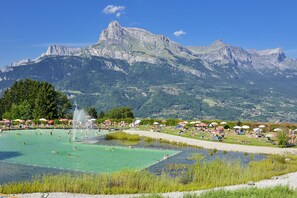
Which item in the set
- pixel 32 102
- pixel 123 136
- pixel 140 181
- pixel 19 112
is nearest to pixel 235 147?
pixel 123 136

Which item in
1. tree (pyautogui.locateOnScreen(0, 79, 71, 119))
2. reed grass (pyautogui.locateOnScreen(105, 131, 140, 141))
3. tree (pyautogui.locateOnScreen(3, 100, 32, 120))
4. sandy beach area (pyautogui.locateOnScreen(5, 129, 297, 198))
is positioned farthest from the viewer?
tree (pyautogui.locateOnScreen(0, 79, 71, 119))

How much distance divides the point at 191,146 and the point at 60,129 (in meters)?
34.6

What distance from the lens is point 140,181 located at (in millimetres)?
20219

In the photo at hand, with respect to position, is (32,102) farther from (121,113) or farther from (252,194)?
(252,194)

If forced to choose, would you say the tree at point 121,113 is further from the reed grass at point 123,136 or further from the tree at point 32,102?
the reed grass at point 123,136

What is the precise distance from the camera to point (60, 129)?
6988 centimetres

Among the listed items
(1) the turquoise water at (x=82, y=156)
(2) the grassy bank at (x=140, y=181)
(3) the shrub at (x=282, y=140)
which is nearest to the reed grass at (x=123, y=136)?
(1) the turquoise water at (x=82, y=156)

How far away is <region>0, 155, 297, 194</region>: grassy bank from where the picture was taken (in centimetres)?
1867

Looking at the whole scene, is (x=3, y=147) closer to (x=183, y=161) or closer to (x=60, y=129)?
(x=183, y=161)

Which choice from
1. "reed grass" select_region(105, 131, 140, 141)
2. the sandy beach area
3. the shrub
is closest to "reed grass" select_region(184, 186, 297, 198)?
the sandy beach area

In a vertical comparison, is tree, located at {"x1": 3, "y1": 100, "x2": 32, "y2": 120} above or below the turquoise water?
above

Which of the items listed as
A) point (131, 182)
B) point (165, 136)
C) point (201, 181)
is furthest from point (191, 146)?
point (131, 182)

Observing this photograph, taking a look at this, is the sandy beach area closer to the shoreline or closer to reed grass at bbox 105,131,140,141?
the shoreline

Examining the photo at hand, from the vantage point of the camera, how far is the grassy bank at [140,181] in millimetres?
18672
